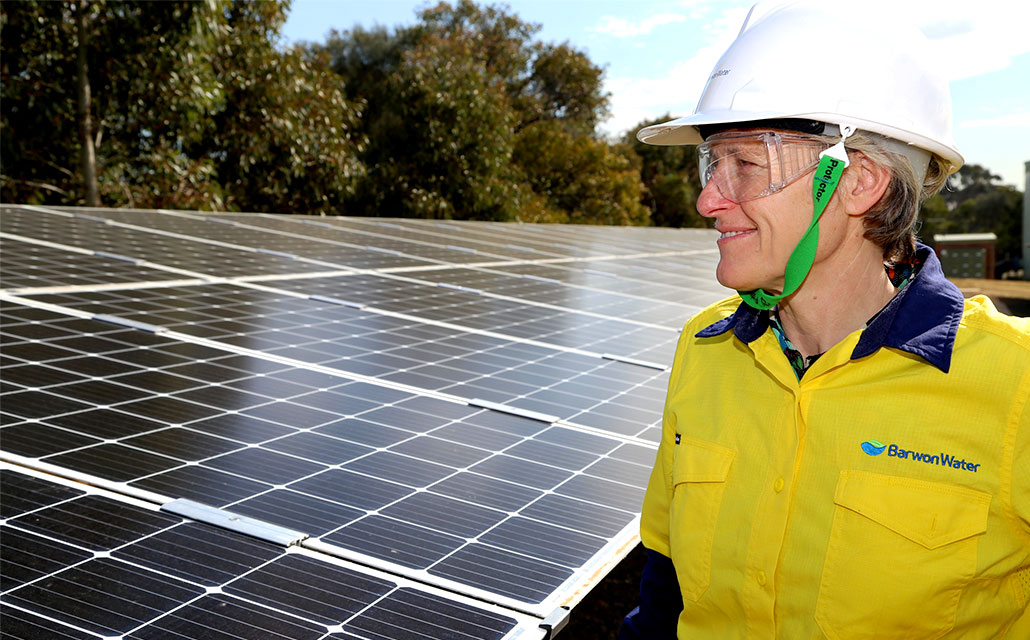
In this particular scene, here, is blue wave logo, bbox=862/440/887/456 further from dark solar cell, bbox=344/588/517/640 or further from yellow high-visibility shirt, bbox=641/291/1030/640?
dark solar cell, bbox=344/588/517/640

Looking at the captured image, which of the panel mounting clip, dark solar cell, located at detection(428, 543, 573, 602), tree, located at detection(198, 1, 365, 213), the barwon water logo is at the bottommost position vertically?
the panel mounting clip

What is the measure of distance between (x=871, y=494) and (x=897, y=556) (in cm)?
16

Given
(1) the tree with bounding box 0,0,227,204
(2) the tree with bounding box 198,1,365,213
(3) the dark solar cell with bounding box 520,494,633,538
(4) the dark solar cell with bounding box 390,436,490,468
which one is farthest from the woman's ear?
(2) the tree with bounding box 198,1,365,213

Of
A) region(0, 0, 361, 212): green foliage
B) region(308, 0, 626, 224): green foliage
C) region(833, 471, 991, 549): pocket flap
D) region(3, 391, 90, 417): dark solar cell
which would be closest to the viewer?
region(833, 471, 991, 549): pocket flap

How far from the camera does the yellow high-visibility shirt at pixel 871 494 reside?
2164 mm

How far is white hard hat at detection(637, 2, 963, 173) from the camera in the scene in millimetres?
2398

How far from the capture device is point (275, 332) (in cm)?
641

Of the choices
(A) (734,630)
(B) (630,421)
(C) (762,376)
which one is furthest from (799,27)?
(B) (630,421)

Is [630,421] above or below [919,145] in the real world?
below

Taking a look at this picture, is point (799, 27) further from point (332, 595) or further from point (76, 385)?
point (76, 385)

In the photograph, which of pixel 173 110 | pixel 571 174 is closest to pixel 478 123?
pixel 571 174

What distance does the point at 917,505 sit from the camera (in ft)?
7.25

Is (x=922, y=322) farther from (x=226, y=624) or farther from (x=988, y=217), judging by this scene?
(x=988, y=217)

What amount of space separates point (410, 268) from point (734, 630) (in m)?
8.39
